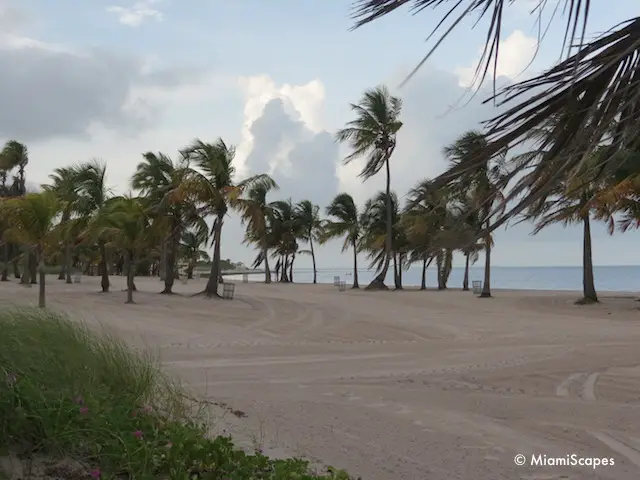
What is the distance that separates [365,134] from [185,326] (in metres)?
22.4

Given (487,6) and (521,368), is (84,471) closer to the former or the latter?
(487,6)

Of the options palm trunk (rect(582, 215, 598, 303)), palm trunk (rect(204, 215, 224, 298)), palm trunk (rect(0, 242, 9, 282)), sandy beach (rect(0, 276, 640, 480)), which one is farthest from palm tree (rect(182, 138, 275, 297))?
palm trunk (rect(0, 242, 9, 282))

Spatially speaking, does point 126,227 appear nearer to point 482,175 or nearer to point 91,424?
point 91,424

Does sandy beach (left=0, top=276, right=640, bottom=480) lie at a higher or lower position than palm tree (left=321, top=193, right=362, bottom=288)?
lower

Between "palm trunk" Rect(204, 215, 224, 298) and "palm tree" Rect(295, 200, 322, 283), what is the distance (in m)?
26.8

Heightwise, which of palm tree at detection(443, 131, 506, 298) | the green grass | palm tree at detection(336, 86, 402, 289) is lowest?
the green grass

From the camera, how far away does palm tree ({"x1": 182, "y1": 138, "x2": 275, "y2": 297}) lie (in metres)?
22.8

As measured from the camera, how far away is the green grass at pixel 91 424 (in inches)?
132

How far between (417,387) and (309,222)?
43503mm

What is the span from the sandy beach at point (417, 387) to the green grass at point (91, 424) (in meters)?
0.92

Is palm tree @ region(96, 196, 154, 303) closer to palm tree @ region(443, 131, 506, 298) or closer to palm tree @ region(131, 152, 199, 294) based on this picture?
palm tree @ region(131, 152, 199, 294)

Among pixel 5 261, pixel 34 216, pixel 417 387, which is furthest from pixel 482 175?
pixel 5 261

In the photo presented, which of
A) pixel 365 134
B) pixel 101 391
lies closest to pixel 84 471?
pixel 101 391

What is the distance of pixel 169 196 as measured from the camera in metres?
23.0
